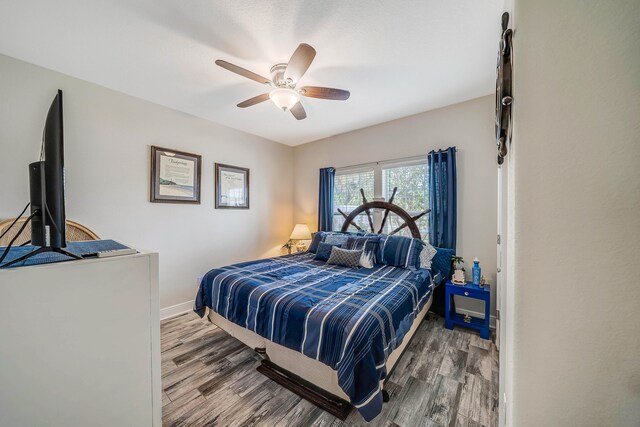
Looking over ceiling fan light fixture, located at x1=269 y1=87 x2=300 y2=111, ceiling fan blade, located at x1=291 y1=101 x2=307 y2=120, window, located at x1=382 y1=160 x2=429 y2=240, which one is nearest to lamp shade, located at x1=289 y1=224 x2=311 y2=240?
window, located at x1=382 y1=160 x2=429 y2=240

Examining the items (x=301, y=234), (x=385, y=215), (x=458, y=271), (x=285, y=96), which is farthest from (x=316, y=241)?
(x=285, y=96)

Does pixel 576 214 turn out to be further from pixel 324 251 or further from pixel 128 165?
pixel 128 165

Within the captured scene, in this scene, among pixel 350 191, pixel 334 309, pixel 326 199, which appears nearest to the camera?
pixel 334 309

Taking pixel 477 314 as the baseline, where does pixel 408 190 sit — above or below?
above

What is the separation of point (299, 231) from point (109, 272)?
3.34 meters

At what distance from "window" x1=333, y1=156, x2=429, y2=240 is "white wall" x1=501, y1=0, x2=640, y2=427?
2559 mm

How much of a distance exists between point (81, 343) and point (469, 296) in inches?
118

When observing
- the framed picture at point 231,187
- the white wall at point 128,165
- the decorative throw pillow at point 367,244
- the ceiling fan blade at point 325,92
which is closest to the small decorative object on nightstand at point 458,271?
the decorative throw pillow at point 367,244

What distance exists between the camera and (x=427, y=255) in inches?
108

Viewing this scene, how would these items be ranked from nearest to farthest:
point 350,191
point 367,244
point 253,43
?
point 253,43 → point 367,244 → point 350,191

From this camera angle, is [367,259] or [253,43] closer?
[253,43]

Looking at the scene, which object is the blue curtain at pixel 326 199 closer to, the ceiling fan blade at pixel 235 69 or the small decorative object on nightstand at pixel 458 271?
the small decorative object on nightstand at pixel 458 271

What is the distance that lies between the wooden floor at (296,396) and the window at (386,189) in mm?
1499

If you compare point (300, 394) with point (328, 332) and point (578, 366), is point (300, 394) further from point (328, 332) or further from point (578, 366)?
point (578, 366)
